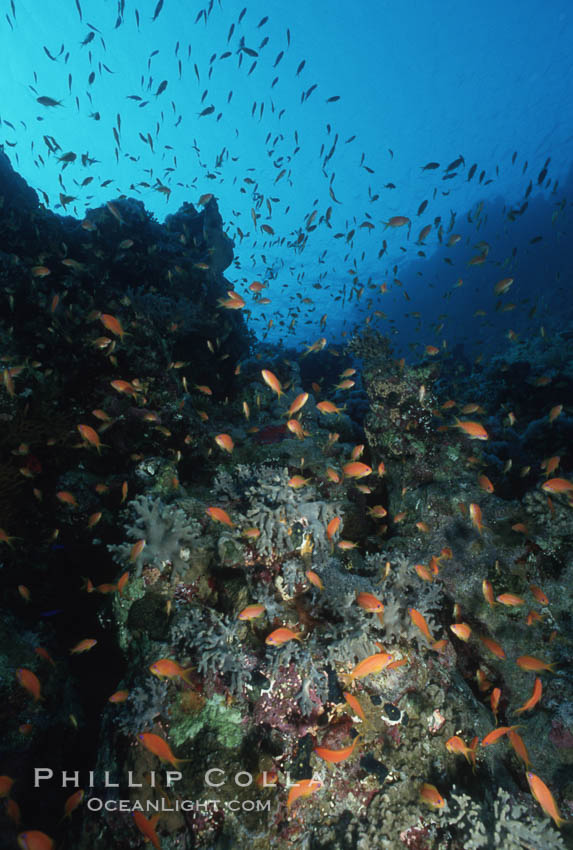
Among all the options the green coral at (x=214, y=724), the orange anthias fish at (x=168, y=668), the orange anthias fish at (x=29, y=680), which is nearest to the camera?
the orange anthias fish at (x=168, y=668)

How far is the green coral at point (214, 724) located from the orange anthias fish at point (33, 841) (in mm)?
928

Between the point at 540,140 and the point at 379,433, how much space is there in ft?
198

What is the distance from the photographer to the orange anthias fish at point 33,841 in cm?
232

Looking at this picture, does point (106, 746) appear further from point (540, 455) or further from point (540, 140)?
point (540, 140)

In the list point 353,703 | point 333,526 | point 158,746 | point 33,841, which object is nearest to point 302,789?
point 353,703

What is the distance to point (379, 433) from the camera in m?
6.27

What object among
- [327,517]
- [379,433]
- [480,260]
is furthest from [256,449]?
[480,260]

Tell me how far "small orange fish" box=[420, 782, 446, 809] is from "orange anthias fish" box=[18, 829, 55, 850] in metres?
2.74

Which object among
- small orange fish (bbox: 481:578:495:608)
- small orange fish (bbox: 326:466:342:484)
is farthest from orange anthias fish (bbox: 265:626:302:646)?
small orange fish (bbox: 481:578:495:608)

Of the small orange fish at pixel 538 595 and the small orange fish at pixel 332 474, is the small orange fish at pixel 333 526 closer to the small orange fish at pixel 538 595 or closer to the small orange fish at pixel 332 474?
the small orange fish at pixel 332 474

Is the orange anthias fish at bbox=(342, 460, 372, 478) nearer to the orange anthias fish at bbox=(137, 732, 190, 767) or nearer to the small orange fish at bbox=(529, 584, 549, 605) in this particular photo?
the small orange fish at bbox=(529, 584, 549, 605)

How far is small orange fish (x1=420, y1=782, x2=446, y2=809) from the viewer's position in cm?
262

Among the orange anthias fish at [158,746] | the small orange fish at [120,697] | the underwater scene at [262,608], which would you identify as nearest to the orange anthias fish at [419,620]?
the underwater scene at [262,608]

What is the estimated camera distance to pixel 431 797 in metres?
2.64
